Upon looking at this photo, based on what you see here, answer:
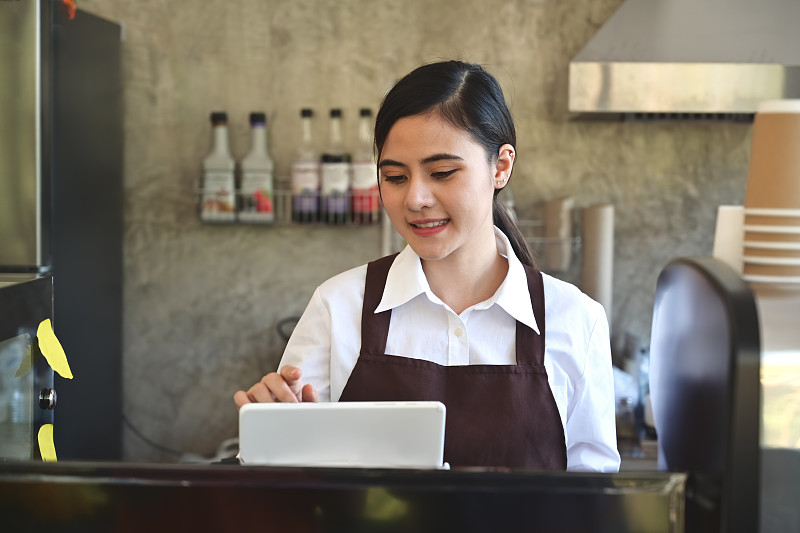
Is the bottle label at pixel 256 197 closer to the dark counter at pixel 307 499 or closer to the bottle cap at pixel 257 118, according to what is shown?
the bottle cap at pixel 257 118

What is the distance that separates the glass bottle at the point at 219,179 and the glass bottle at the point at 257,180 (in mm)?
43

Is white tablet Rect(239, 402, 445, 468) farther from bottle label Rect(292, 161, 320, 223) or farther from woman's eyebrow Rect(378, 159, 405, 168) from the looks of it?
bottle label Rect(292, 161, 320, 223)

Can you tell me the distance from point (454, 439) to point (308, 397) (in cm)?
27

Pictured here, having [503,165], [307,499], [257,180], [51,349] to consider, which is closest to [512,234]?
[503,165]

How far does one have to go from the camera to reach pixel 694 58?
8.13 feet

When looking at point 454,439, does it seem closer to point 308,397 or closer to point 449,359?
point 449,359

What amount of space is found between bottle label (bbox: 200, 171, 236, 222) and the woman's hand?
1.83 meters

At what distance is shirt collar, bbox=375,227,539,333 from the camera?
1.30 metres

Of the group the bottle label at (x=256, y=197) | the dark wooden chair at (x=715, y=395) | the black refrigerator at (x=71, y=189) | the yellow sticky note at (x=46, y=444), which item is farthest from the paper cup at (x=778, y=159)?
the bottle label at (x=256, y=197)

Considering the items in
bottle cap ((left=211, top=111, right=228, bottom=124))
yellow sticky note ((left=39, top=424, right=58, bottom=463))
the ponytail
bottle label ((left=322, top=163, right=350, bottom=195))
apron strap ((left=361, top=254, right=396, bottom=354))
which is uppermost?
bottle cap ((left=211, top=111, right=228, bottom=124))

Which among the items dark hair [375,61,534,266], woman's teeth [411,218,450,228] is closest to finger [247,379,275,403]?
woman's teeth [411,218,450,228]

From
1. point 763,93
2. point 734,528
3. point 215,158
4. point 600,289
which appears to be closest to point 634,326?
point 600,289

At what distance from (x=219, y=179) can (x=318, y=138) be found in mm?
385

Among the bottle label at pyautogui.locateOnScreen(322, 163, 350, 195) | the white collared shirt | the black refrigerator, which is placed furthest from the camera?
the bottle label at pyautogui.locateOnScreen(322, 163, 350, 195)
